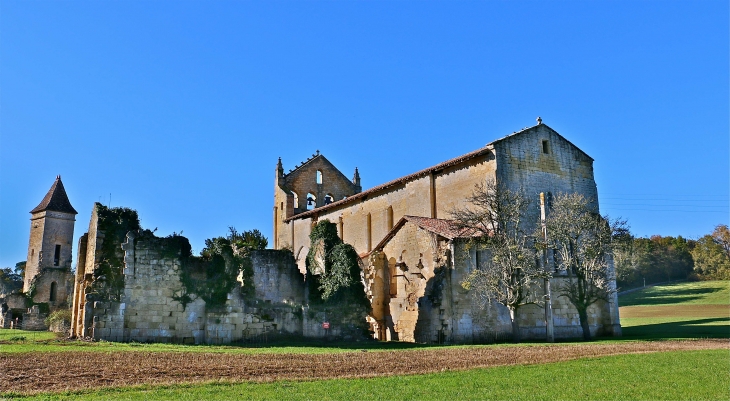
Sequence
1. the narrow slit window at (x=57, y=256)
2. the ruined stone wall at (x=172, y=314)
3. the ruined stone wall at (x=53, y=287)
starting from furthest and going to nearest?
the narrow slit window at (x=57, y=256) → the ruined stone wall at (x=53, y=287) → the ruined stone wall at (x=172, y=314)

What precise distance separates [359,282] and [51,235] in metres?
34.4

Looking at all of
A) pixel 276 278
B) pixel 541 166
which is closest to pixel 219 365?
pixel 276 278

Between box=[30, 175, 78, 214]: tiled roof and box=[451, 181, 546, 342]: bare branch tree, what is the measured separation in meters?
38.2

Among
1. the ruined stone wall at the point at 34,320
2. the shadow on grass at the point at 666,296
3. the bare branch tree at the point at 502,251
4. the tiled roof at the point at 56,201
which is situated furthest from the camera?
the shadow on grass at the point at 666,296

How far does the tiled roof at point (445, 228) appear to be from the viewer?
2814 cm

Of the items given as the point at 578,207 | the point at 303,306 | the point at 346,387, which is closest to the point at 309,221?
the point at 303,306

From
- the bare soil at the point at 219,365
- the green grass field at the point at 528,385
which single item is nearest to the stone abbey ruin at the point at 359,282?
the bare soil at the point at 219,365

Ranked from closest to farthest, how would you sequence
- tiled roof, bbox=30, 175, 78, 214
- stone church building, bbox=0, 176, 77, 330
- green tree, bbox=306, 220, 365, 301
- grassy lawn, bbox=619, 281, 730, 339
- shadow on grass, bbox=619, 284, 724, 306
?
green tree, bbox=306, 220, 365, 301, stone church building, bbox=0, 176, 77, 330, grassy lawn, bbox=619, 281, 730, 339, tiled roof, bbox=30, 175, 78, 214, shadow on grass, bbox=619, 284, 724, 306

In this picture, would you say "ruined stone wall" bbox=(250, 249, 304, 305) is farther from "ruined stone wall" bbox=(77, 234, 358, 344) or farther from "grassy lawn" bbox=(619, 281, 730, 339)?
"grassy lawn" bbox=(619, 281, 730, 339)

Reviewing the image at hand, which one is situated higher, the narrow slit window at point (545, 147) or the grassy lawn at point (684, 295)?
the narrow slit window at point (545, 147)

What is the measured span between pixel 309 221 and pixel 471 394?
121 feet

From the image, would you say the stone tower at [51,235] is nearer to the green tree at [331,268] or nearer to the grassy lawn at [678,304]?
the green tree at [331,268]

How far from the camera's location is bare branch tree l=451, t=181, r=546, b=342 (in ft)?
88.6

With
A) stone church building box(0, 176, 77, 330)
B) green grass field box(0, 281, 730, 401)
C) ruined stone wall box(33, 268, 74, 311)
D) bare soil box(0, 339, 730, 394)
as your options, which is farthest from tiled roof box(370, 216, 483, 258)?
ruined stone wall box(33, 268, 74, 311)
